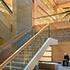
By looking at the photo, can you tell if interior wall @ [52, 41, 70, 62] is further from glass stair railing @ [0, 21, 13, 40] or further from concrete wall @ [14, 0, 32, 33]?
glass stair railing @ [0, 21, 13, 40]

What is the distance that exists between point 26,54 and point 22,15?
9.04 feet

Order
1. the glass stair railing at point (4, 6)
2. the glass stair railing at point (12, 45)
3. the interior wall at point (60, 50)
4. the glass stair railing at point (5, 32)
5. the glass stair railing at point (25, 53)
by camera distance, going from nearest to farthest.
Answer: the glass stair railing at point (25, 53) < the glass stair railing at point (12, 45) < the glass stair railing at point (5, 32) < the glass stair railing at point (4, 6) < the interior wall at point (60, 50)

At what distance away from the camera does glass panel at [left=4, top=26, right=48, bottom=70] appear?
17.9 feet

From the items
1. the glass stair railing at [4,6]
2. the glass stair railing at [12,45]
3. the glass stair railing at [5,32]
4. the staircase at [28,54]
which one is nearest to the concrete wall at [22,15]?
the glass stair railing at [4,6]

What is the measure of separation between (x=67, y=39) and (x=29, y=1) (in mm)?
4667

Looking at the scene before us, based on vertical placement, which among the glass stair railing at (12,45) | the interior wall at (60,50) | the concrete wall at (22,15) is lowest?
the interior wall at (60,50)

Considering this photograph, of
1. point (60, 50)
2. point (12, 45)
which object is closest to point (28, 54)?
point (12, 45)

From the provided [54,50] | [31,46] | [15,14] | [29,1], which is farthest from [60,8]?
[31,46]

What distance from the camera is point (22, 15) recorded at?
8.36 metres

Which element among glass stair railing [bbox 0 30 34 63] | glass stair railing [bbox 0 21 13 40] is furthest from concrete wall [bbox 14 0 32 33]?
glass stair railing [bbox 0 30 34 63]

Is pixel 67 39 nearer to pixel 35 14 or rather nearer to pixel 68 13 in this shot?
pixel 68 13

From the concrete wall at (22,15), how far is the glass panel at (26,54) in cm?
120

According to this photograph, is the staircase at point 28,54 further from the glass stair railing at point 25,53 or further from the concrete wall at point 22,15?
the concrete wall at point 22,15

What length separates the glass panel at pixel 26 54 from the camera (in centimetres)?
547
